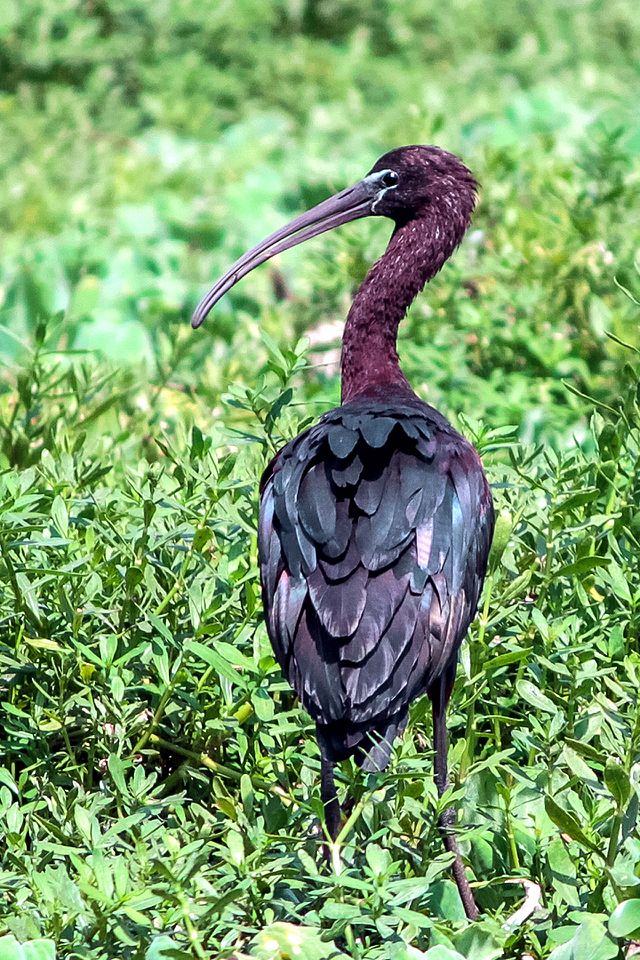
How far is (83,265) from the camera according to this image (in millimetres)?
6133

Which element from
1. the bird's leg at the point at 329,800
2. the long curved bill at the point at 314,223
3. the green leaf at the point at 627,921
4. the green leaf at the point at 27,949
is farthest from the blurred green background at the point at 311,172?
the green leaf at the point at 27,949

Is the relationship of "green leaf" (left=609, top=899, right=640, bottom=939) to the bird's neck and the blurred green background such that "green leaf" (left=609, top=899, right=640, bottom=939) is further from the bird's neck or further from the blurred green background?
the blurred green background

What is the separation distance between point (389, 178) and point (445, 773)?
1.60 metres

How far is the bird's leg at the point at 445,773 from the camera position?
3076mm

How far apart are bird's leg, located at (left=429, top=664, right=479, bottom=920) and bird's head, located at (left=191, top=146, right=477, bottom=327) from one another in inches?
47.2

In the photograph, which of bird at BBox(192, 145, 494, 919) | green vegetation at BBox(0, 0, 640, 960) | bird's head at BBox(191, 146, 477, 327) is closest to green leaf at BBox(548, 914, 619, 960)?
green vegetation at BBox(0, 0, 640, 960)

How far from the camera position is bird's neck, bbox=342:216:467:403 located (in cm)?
380

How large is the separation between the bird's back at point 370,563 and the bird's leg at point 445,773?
0.17 meters

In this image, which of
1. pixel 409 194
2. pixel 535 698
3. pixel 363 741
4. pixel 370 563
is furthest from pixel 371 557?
pixel 409 194

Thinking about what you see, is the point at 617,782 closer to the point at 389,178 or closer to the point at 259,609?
→ the point at 259,609

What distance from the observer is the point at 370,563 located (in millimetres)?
3006

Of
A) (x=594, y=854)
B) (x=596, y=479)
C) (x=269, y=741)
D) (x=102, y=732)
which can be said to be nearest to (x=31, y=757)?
(x=102, y=732)

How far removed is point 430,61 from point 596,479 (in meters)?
6.17

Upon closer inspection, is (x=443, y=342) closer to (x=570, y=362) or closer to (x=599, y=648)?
(x=570, y=362)
